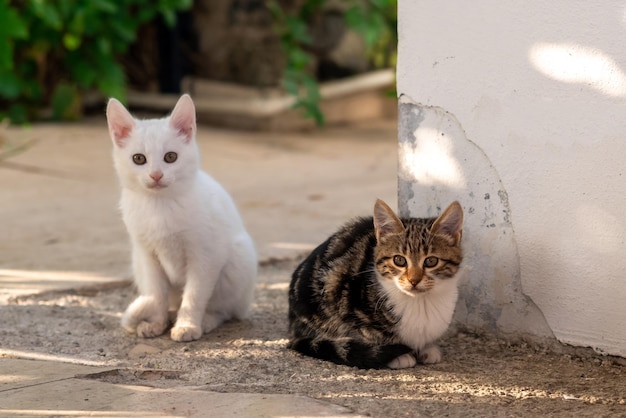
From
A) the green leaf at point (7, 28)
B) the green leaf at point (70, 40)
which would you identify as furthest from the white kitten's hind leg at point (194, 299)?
the green leaf at point (70, 40)

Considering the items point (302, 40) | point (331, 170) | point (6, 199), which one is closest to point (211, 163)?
point (331, 170)

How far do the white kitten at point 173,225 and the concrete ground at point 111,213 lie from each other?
545mm

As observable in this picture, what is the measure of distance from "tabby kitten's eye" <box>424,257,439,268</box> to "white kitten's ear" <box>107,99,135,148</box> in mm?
1420

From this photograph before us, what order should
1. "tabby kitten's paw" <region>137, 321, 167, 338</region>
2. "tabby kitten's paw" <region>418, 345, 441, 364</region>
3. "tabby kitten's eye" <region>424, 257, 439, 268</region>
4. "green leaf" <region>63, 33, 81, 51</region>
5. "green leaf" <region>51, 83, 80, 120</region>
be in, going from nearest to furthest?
"tabby kitten's eye" <region>424, 257, 439, 268</region>
"tabby kitten's paw" <region>418, 345, 441, 364</region>
"tabby kitten's paw" <region>137, 321, 167, 338</region>
"green leaf" <region>63, 33, 81, 51</region>
"green leaf" <region>51, 83, 80, 120</region>

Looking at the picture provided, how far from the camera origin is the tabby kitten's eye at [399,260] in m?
3.76

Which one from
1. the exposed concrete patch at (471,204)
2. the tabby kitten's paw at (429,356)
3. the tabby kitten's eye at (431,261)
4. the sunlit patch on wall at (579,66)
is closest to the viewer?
the sunlit patch on wall at (579,66)

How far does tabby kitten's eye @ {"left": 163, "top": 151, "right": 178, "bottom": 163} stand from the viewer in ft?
13.5

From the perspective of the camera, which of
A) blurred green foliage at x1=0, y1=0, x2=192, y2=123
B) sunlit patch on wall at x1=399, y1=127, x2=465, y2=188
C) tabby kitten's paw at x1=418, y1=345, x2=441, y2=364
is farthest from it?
blurred green foliage at x1=0, y1=0, x2=192, y2=123

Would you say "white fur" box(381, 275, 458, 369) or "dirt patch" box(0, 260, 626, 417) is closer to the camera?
"dirt patch" box(0, 260, 626, 417)

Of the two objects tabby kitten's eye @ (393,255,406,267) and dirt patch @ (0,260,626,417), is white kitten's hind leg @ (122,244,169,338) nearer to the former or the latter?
dirt patch @ (0,260,626,417)

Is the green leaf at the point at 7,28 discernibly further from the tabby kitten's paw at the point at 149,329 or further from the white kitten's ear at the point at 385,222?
the white kitten's ear at the point at 385,222

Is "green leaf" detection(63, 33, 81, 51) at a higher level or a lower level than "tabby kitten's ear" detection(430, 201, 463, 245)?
higher

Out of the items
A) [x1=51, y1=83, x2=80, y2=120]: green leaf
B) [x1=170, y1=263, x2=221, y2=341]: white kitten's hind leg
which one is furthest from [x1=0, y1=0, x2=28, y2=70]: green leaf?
[x1=170, y1=263, x2=221, y2=341]: white kitten's hind leg

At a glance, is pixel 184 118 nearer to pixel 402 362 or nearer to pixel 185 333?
pixel 185 333
